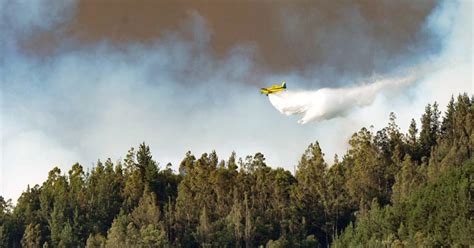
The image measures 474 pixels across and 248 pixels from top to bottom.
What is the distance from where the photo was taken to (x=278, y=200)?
375 feet

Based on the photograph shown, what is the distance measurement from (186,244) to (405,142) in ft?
120

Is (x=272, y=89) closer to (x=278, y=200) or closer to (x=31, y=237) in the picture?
(x=278, y=200)

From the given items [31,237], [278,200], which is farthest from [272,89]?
[31,237]

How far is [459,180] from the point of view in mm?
100312

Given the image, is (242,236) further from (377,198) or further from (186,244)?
(377,198)

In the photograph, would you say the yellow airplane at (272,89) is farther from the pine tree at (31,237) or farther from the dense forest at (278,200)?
the pine tree at (31,237)

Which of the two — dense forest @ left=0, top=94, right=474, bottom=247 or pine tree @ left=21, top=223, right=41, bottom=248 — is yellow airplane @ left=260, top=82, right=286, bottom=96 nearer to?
dense forest @ left=0, top=94, right=474, bottom=247

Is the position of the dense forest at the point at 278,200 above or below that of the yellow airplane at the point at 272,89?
below

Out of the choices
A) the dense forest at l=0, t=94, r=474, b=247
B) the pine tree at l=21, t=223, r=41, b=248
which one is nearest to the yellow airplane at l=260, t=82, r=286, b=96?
the dense forest at l=0, t=94, r=474, b=247

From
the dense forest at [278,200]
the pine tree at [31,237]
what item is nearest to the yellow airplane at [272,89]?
the dense forest at [278,200]

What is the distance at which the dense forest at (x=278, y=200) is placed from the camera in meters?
99.0

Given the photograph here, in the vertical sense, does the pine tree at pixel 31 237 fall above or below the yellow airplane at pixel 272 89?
below

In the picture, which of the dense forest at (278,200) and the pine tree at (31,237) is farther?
the pine tree at (31,237)

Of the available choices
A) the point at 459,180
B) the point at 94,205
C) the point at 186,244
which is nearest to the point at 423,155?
the point at 459,180
